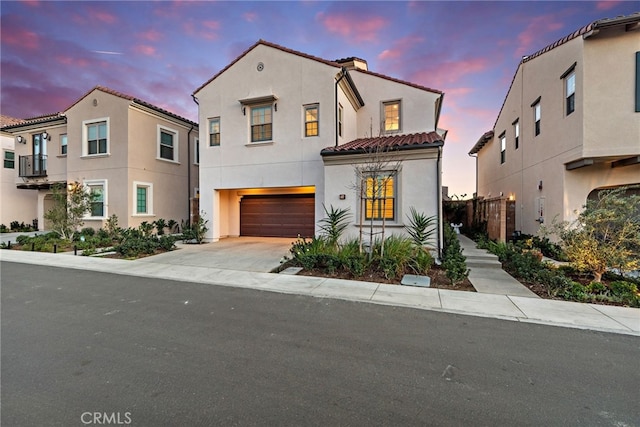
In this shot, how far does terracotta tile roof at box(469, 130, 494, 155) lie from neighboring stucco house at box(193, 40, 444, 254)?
22.9ft

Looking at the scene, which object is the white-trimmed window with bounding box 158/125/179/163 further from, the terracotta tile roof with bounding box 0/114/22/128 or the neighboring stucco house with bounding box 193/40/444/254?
→ the terracotta tile roof with bounding box 0/114/22/128

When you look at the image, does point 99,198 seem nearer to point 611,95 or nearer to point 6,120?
point 6,120

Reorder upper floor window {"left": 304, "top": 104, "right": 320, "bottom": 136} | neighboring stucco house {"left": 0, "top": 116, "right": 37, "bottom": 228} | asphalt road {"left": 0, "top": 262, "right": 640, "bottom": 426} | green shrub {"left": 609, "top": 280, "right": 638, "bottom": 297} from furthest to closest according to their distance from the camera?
neighboring stucco house {"left": 0, "top": 116, "right": 37, "bottom": 228}
upper floor window {"left": 304, "top": 104, "right": 320, "bottom": 136}
green shrub {"left": 609, "top": 280, "right": 638, "bottom": 297}
asphalt road {"left": 0, "top": 262, "right": 640, "bottom": 426}

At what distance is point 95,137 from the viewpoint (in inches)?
603

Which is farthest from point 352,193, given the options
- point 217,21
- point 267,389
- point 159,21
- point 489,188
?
point 489,188

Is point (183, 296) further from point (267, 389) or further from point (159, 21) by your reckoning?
point (159, 21)

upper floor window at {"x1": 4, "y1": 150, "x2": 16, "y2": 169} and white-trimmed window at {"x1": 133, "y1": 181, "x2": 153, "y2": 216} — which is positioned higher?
upper floor window at {"x1": 4, "y1": 150, "x2": 16, "y2": 169}

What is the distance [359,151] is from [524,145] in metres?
8.58

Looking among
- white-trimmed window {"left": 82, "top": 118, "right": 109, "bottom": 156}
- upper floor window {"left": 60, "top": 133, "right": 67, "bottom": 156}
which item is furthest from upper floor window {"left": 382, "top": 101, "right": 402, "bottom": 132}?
upper floor window {"left": 60, "top": 133, "right": 67, "bottom": 156}

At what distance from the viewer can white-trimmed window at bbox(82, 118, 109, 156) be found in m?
15.0

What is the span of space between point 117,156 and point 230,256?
389 inches

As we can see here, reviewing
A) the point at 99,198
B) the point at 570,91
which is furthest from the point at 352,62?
the point at 99,198

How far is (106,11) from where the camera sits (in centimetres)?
995

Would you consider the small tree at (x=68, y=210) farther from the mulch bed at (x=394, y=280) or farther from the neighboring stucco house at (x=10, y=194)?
the mulch bed at (x=394, y=280)
